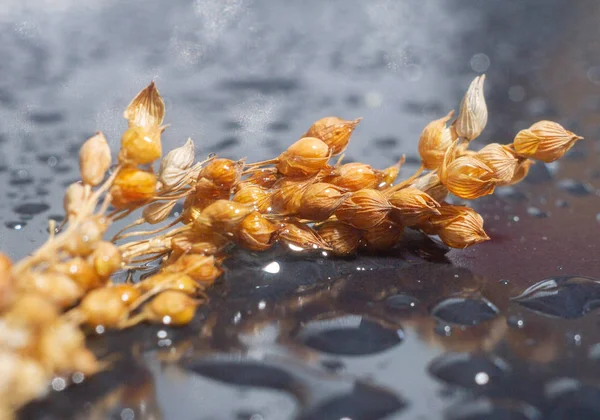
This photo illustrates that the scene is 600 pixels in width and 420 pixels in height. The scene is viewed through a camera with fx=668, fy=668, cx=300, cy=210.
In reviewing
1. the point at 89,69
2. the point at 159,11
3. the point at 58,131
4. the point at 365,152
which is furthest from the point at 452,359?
the point at 159,11

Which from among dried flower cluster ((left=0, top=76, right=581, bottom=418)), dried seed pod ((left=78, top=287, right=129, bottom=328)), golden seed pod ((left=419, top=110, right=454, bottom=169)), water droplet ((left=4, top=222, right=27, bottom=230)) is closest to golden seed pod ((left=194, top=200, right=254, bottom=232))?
dried flower cluster ((left=0, top=76, right=581, bottom=418))

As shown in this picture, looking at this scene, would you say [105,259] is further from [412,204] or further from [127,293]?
[412,204]

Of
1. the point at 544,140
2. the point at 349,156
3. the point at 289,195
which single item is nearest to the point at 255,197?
the point at 289,195

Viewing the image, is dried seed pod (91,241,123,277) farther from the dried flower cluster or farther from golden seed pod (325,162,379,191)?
golden seed pod (325,162,379,191)

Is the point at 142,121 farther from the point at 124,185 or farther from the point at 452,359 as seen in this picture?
the point at 452,359

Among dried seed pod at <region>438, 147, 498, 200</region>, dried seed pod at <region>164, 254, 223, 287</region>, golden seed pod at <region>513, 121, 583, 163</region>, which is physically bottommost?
dried seed pod at <region>164, 254, 223, 287</region>

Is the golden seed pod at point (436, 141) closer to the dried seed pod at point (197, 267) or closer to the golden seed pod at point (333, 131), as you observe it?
the golden seed pod at point (333, 131)
